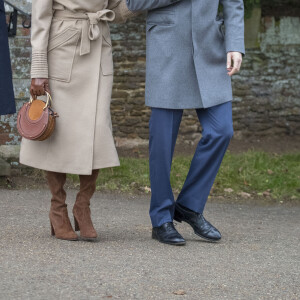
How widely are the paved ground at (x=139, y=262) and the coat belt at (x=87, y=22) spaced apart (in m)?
1.20

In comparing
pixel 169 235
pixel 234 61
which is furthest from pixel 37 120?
pixel 234 61

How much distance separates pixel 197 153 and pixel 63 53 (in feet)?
3.36

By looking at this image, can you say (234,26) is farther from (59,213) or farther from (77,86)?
(59,213)

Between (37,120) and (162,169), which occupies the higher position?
(37,120)

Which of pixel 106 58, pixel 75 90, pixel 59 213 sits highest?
pixel 106 58

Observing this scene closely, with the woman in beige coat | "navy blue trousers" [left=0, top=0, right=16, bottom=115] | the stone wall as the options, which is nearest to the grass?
the stone wall

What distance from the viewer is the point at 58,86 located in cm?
480

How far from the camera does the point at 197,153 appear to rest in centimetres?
497

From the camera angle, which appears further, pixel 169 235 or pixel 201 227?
pixel 201 227

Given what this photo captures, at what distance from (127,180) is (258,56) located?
12.0ft

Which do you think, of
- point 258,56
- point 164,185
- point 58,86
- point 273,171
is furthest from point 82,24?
point 258,56

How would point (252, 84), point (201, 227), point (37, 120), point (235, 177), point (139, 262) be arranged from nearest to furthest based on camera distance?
point (139, 262) → point (37, 120) → point (201, 227) → point (235, 177) → point (252, 84)

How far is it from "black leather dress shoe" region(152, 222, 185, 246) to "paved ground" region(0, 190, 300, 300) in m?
0.06

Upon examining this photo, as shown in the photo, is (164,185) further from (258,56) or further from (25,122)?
(258,56)
